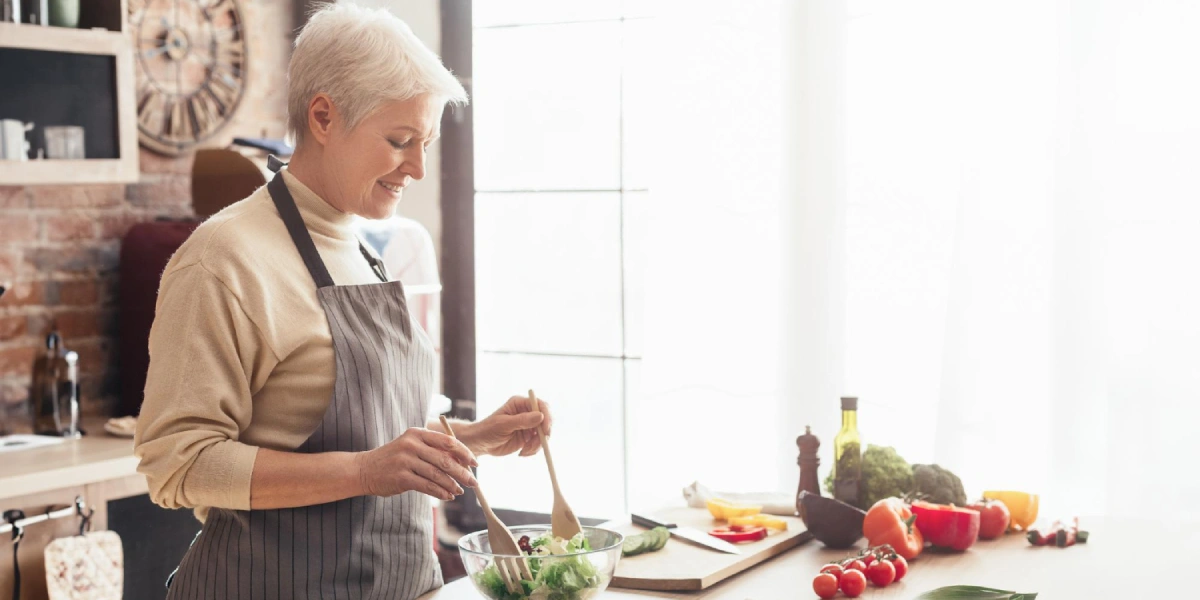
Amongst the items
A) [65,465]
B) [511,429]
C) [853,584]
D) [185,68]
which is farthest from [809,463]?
[185,68]

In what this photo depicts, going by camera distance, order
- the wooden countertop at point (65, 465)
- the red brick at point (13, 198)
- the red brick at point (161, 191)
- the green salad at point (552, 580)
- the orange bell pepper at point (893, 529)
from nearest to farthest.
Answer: the green salad at point (552, 580)
the orange bell pepper at point (893, 529)
the wooden countertop at point (65, 465)
the red brick at point (13, 198)
the red brick at point (161, 191)

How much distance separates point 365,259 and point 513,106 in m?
1.92

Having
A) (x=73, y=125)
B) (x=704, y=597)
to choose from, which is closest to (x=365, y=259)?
(x=704, y=597)

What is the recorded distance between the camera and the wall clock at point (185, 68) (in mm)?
3625

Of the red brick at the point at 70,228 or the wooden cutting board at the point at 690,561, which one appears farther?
the red brick at the point at 70,228

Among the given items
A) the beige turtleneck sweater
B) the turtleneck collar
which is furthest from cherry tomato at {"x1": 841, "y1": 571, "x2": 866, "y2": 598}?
the turtleneck collar

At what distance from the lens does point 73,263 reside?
11.2 feet

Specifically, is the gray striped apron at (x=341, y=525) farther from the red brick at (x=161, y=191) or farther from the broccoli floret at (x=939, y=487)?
the red brick at (x=161, y=191)

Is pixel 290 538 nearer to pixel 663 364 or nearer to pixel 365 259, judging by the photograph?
pixel 365 259

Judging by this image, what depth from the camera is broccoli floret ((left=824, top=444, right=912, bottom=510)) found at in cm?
229

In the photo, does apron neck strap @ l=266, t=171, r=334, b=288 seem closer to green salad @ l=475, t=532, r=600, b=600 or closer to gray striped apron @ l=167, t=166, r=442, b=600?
gray striped apron @ l=167, t=166, r=442, b=600

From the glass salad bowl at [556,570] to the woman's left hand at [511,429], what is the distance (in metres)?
0.32

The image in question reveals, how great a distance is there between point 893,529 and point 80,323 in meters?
2.44

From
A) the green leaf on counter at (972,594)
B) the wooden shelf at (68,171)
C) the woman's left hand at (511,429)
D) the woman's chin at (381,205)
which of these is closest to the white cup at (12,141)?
the wooden shelf at (68,171)
